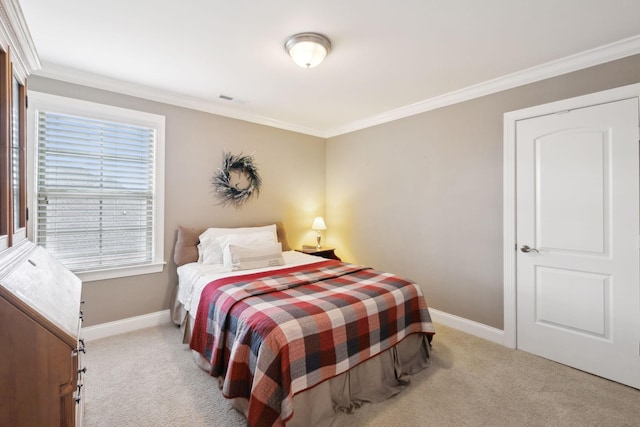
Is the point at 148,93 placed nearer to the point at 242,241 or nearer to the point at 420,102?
the point at 242,241

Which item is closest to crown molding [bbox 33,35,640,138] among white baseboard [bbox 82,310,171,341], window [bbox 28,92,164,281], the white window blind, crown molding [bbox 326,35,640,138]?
crown molding [bbox 326,35,640,138]

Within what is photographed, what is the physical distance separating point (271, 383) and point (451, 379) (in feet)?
4.78

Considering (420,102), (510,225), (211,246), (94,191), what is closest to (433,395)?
(510,225)

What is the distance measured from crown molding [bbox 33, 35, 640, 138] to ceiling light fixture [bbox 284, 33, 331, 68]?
1576 millimetres

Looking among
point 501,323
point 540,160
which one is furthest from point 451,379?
point 540,160

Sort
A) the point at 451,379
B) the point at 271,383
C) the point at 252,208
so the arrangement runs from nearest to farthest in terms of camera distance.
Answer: the point at 271,383 → the point at 451,379 → the point at 252,208

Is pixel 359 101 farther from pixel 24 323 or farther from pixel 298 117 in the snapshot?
pixel 24 323

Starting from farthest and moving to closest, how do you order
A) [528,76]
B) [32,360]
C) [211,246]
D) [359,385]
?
[211,246], [528,76], [359,385], [32,360]

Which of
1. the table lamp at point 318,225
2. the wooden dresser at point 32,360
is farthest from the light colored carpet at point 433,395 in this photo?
the table lamp at point 318,225

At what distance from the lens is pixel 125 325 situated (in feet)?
9.48

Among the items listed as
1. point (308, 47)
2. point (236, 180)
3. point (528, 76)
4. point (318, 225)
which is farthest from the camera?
point (318, 225)

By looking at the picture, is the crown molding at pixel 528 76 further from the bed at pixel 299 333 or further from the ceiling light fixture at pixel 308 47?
the bed at pixel 299 333

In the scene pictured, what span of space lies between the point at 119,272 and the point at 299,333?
2245mm

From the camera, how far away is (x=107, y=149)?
9.20 ft
